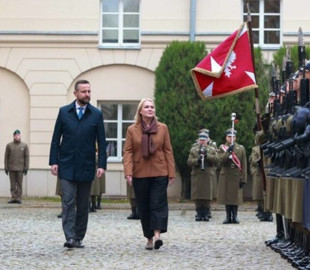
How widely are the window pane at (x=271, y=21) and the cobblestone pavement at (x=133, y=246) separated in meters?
11.3

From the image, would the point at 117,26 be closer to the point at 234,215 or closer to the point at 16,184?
the point at 16,184

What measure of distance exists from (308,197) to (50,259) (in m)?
3.50

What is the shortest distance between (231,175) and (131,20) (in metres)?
12.3

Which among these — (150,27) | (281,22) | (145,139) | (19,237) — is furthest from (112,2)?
(145,139)

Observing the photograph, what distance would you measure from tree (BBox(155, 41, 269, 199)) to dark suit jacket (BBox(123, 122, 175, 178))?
1683cm

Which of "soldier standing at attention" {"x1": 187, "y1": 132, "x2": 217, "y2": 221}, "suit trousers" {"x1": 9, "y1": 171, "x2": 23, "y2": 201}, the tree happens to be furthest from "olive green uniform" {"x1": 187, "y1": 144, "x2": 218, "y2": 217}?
"suit trousers" {"x1": 9, "y1": 171, "x2": 23, "y2": 201}

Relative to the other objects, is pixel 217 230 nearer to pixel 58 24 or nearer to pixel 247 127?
pixel 247 127

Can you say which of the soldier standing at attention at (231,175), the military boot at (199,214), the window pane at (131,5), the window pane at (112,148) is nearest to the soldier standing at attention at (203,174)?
the military boot at (199,214)

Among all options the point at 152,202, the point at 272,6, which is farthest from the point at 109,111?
the point at 152,202

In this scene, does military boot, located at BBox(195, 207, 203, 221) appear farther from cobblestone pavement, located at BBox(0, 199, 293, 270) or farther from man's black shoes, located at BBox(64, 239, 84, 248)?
man's black shoes, located at BBox(64, 239, 84, 248)

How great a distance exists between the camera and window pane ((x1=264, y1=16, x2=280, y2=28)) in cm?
3438

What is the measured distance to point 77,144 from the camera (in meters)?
15.1

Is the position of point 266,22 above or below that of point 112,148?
above

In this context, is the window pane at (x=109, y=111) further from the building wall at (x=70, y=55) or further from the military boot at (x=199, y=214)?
the military boot at (x=199, y=214)
